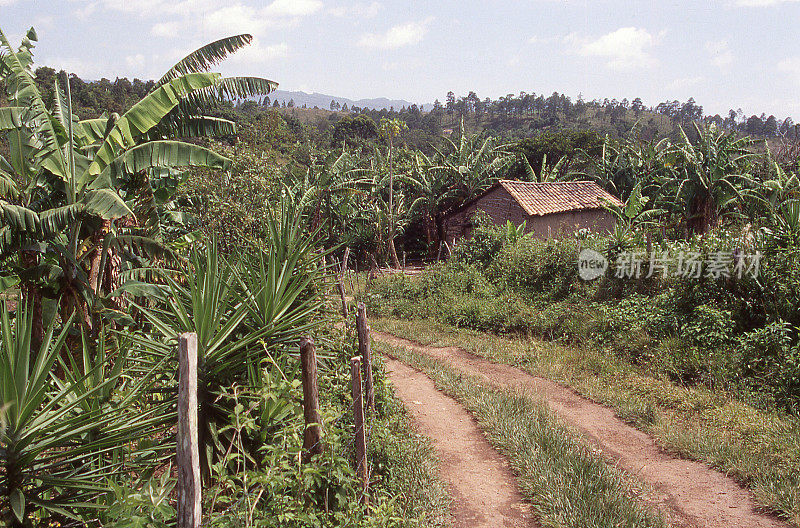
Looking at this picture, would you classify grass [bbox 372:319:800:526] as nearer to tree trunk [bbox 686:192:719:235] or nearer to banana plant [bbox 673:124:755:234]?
banana plant [bbox 673:124:755:234]

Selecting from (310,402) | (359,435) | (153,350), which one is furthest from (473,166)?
(310,402)

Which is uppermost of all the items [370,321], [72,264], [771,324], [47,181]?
[47,181]

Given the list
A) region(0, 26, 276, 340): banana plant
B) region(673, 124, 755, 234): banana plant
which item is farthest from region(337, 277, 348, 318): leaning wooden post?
region(673, 124, 755, 234): banana plant

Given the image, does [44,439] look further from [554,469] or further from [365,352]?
[554,469]

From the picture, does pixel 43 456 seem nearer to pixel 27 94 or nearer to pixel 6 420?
pixel 6 420

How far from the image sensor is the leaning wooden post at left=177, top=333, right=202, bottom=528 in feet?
8.11

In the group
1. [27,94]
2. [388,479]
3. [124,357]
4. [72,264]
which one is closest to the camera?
[124,357]

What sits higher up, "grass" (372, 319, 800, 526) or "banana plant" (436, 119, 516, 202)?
"banana plant" (436, 119, 516, 202)

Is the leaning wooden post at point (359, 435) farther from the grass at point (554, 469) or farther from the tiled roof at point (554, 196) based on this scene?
the tiled roof at point (554, 196)

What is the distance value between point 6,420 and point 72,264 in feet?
14.2

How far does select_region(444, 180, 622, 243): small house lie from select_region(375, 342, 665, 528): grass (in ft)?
43.8

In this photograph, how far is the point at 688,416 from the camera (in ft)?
24.3

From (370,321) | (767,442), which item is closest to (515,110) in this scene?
(370,321)

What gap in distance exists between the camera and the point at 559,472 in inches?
205
